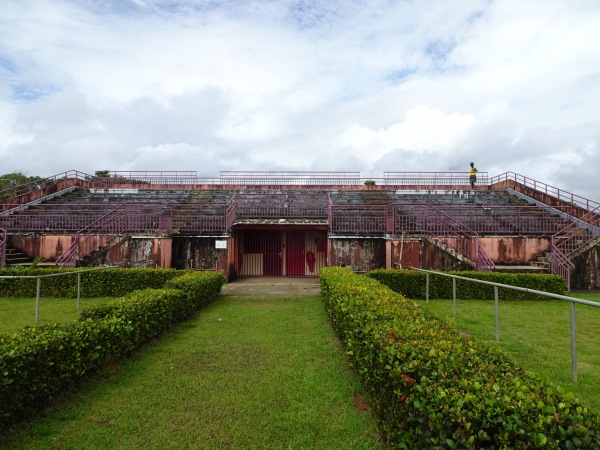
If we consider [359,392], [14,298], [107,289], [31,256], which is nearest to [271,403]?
[359,392]

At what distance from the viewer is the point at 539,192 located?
2158cm

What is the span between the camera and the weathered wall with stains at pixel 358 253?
15430mm

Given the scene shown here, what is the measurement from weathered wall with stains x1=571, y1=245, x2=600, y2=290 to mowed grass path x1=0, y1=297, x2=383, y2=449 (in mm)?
12041

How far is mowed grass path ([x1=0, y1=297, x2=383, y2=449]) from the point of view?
3.49 m

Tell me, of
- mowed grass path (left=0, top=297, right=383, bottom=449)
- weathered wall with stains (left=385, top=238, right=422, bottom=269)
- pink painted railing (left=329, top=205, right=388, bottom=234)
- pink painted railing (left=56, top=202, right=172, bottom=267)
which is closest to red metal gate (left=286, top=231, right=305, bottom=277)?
pink painted railing (left=329, top=205, right=388, bottom=234)

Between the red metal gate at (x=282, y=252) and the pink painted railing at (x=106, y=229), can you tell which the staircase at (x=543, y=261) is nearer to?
the red metal gate at (x=282, y=252)

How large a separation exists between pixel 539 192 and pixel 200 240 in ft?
61.8

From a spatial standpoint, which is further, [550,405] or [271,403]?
[271,403]

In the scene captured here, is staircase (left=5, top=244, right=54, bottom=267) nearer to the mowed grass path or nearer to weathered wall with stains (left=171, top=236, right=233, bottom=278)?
weathered wall with stains (left=171, top=236, right=233, bottom=278)

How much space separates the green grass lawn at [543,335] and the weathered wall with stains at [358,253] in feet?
14.7

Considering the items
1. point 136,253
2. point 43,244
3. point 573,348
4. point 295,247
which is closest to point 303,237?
point 295,247

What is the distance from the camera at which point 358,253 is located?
15508 millimetres

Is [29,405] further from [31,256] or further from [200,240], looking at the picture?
[31,256]

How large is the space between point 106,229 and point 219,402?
45.5 ft
